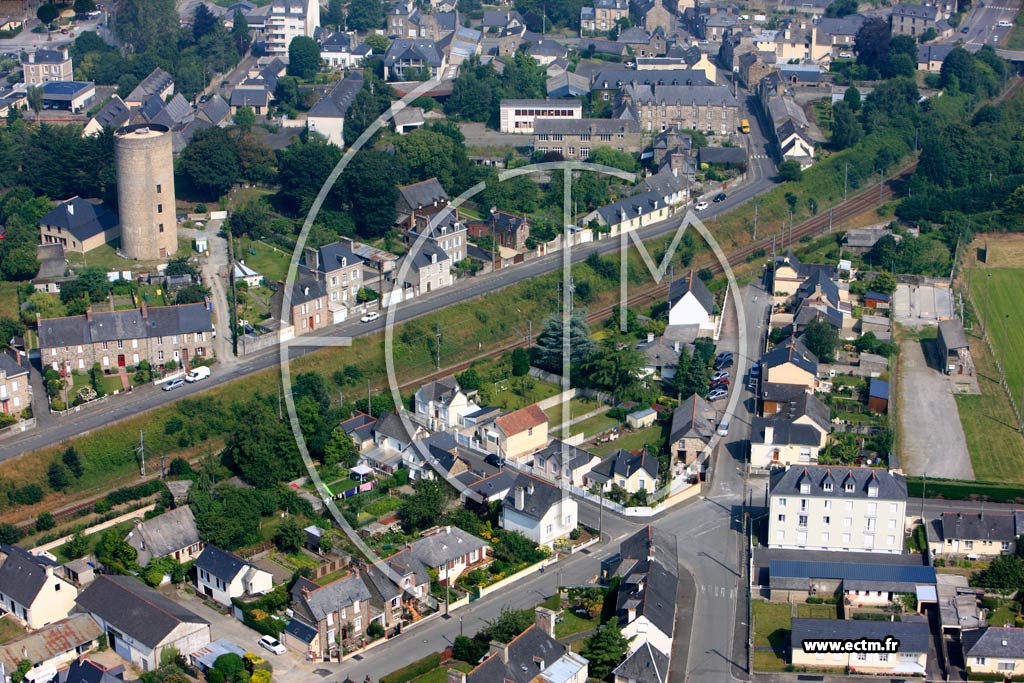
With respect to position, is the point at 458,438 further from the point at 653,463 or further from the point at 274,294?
the point at 274,294

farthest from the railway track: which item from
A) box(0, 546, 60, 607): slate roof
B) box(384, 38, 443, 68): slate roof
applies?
Answer: box(384, 38, 443, 68): slate roof

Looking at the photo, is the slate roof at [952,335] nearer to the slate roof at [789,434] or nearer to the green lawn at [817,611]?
the slate roof at [789,434]

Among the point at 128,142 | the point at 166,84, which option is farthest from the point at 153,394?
the point at 166,84

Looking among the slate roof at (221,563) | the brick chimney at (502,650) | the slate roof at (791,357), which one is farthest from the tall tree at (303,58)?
the brick chimney at (502,650)

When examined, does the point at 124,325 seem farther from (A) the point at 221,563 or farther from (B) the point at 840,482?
(B) the point at 840,482

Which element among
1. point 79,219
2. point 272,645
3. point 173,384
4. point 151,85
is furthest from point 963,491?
point 151,85
